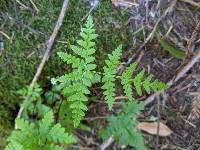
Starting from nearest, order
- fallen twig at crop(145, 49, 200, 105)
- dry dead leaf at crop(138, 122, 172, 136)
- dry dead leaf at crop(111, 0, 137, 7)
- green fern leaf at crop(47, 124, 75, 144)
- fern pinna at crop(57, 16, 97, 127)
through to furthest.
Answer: fern pinna at crop(57, 16, 97, 127), green fern leaf at crop(47, 124, 75, 144), dry dead leaf at crop(111, 0, 137, 7), fallen twig at crop(145, 49, 200, 105), dry dead leaf at crop(138, 122, 172, 136)

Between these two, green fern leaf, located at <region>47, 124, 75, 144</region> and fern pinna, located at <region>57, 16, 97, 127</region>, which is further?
green fern leaf, located at <region>47, 124, 75, 144</region>

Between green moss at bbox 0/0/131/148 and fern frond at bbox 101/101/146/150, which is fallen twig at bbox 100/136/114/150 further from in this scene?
green moss at bbox 0/0/131/148

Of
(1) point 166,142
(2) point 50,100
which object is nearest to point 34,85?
(2) point 50,100

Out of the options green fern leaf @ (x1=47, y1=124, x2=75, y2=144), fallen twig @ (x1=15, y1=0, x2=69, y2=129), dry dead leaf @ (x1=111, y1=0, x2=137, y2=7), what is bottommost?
green fern leaf @ (x1=47, y1=124, x2=75, y2=144)

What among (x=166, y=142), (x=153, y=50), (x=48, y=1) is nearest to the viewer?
(x=48, y=1)

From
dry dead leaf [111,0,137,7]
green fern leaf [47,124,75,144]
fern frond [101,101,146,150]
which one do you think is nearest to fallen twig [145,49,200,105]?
fern frond [101,101,146,150]

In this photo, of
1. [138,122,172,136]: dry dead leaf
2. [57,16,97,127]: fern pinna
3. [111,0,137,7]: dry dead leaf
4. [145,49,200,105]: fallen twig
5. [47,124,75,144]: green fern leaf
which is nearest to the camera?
[57,16,97,127]: fern pinna

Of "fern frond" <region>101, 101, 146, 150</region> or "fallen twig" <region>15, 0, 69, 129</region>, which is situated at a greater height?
"fallen twig" <region>15, 0, 69, 129</region>

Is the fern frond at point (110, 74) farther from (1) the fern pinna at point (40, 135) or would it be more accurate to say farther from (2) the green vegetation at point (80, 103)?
(1) the fern pinna at point (40, 135)

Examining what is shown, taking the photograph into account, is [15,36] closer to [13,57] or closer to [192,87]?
[13,57]
